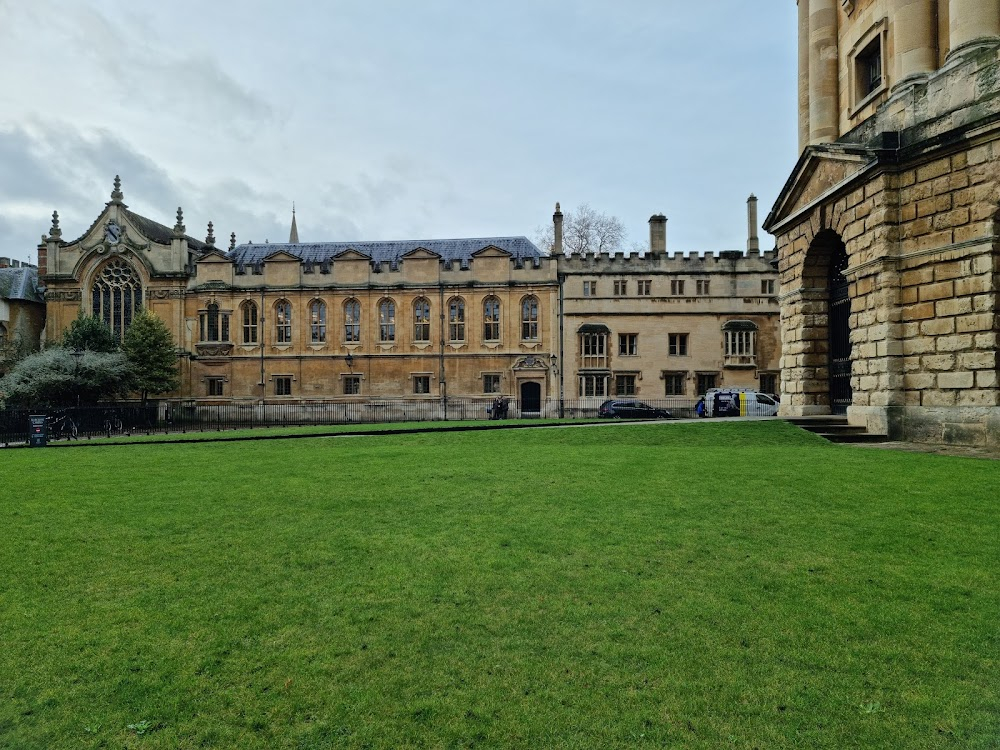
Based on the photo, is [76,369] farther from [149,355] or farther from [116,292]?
[116,292]

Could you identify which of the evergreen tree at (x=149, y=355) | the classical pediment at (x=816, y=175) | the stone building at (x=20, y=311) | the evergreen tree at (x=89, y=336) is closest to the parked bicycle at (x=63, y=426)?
the evergreen tree at (x=149, y=355)

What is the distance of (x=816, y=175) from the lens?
16438 mm

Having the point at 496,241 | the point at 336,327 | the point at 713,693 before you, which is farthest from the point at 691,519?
the point at 496,241

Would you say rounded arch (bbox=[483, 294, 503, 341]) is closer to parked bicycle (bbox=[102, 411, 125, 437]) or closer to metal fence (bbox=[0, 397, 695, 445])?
metal fence (bbox=[0, 397, 695, 445])

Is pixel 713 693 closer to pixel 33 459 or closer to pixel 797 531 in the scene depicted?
pixel 797 531

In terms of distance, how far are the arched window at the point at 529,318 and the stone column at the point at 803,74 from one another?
21140 mm

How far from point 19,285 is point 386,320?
27077mm

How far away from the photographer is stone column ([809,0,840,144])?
56.7 feet

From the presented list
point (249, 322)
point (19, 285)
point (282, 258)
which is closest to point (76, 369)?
point (249, 322)

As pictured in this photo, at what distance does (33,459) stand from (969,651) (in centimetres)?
1648

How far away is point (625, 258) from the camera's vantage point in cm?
3800

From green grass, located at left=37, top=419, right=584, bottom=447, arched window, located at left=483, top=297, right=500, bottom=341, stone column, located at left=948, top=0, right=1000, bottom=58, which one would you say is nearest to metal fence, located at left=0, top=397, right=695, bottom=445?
arched window, located at left=483, top=297, right=500, bottom=341

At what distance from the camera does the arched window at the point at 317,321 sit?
40.1 meters

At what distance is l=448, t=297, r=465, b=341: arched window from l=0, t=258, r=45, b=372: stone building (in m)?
27.9
